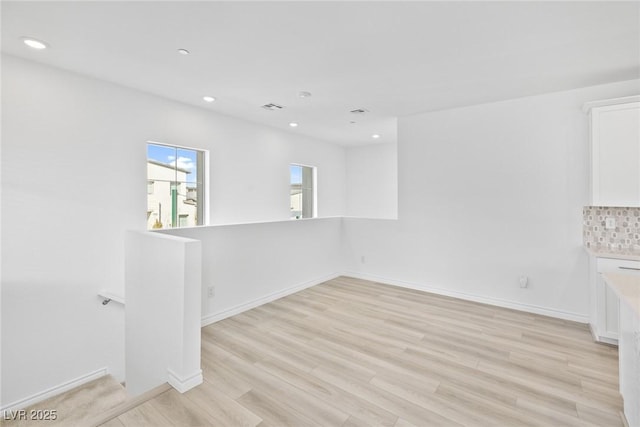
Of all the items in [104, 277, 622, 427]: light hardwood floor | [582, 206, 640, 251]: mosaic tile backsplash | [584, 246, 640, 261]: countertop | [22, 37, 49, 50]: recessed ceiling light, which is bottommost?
[104, 277, 622, 427]: light hardwood floor

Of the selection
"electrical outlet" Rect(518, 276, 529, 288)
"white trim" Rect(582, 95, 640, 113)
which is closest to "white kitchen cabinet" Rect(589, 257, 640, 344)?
"electrical outlet" Rect(518, 276, 529, 288)

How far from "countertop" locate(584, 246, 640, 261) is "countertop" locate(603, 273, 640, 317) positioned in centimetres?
127

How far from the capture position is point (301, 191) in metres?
6.23

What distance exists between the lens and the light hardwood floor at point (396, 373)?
75.3 inches

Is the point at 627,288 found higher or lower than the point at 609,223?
lower

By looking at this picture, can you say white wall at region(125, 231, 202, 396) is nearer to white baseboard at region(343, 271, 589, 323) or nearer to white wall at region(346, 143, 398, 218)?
white baseboard at region(343, 271, 589, 323)

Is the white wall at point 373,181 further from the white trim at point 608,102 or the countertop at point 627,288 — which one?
the countertop at point 627,288

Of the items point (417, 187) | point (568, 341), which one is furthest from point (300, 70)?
point (568, 341)

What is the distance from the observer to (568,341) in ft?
9.41

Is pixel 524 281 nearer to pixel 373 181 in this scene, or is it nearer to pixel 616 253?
pixel 616 253

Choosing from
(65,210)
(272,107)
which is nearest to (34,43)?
(65,210)

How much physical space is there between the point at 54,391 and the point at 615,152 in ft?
19.1

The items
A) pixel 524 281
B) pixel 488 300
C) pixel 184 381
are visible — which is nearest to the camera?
pixel 184 381

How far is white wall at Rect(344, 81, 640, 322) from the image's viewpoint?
3342mm
